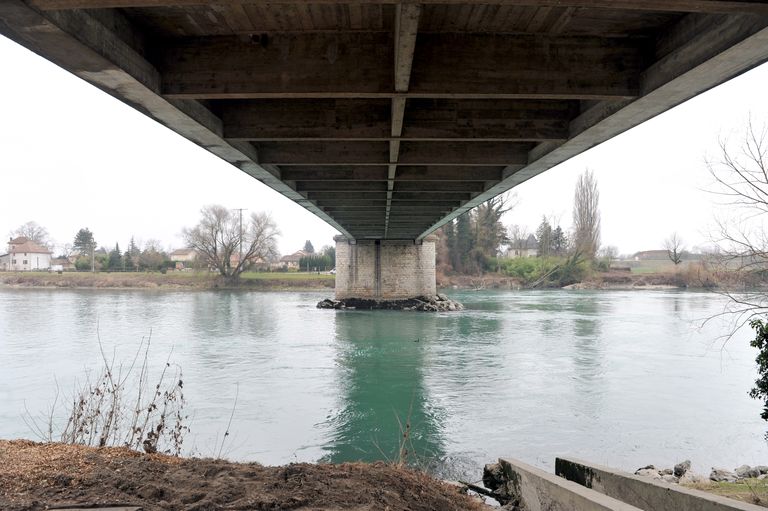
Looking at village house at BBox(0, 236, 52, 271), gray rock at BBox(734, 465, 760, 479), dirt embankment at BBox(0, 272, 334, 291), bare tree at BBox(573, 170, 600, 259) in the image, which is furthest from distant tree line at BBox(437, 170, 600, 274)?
village house at BBox(0, 236, 52, 271)

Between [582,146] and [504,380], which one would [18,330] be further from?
[582,146]

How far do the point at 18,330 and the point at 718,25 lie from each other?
1001 inches

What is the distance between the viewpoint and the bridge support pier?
1289 inches

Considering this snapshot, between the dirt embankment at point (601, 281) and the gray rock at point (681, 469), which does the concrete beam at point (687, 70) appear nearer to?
the gray rock at point (681, 469)

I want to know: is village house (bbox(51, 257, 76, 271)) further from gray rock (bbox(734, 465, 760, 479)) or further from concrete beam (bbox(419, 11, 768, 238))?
gray rock (bbox(734, 465, 760, 479))

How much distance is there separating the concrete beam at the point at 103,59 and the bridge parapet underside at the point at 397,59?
16 millimetres

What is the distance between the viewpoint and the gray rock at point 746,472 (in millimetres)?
6970

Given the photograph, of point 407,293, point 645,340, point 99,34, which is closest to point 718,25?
point 99,34

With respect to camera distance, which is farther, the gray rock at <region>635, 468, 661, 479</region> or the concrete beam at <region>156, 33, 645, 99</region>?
the gray rock at <region>635, 468, 661, 479</region>

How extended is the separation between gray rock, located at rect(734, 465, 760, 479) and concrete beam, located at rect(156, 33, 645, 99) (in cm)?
521

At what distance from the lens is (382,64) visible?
5.20 meters

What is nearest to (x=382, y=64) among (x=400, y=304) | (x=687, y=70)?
(x=687, y=70)

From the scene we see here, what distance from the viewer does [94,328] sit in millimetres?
22812

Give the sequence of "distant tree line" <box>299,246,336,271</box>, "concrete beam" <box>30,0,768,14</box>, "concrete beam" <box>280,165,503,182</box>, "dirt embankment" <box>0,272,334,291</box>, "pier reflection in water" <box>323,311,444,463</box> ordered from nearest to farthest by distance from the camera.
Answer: "concrete beam" <box>30,0,768,14</box> → "pier reflection in water" <box>323,311,444,463</box> → "concrete beam" <box>280,165,503,182</box> → "dirt embankment" <box>0,272,334,291</box> → "distant tree line" <box>299,246,336,271</box>
